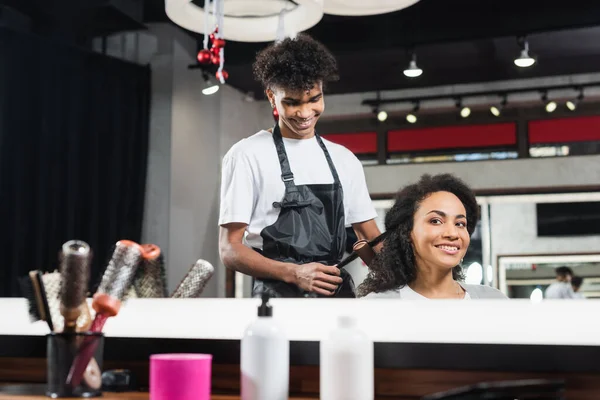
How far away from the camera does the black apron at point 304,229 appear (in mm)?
1776

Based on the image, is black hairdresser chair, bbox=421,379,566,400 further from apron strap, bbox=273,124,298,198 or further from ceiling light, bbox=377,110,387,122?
ceiling light, bbox=377,110,387,122

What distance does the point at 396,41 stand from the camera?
1953mm

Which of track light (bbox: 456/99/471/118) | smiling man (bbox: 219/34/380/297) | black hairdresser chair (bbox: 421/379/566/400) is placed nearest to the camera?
black hairdresser chair (bbox: 421/379/566/400)

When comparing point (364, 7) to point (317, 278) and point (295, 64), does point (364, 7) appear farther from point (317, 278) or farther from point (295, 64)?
point (317, 278)

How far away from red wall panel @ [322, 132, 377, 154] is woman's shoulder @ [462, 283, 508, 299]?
1.52 ft

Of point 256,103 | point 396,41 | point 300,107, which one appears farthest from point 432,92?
point 256,103

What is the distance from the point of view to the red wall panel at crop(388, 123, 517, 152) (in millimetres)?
1827

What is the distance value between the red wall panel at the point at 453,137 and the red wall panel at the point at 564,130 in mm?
57

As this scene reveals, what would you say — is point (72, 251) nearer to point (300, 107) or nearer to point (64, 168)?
point (300, 107)

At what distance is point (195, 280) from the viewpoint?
188 centimetres

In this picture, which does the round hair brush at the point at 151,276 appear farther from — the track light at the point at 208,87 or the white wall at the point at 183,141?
the track light at the point at 208,87

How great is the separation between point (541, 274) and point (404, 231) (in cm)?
35

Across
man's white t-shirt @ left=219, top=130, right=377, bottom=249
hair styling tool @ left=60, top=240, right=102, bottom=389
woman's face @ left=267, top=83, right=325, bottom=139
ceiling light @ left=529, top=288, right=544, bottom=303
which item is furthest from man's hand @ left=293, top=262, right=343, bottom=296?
hair styling tool @ left=60, top=240, right=102, bottom=389

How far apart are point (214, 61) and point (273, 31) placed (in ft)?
0.67
